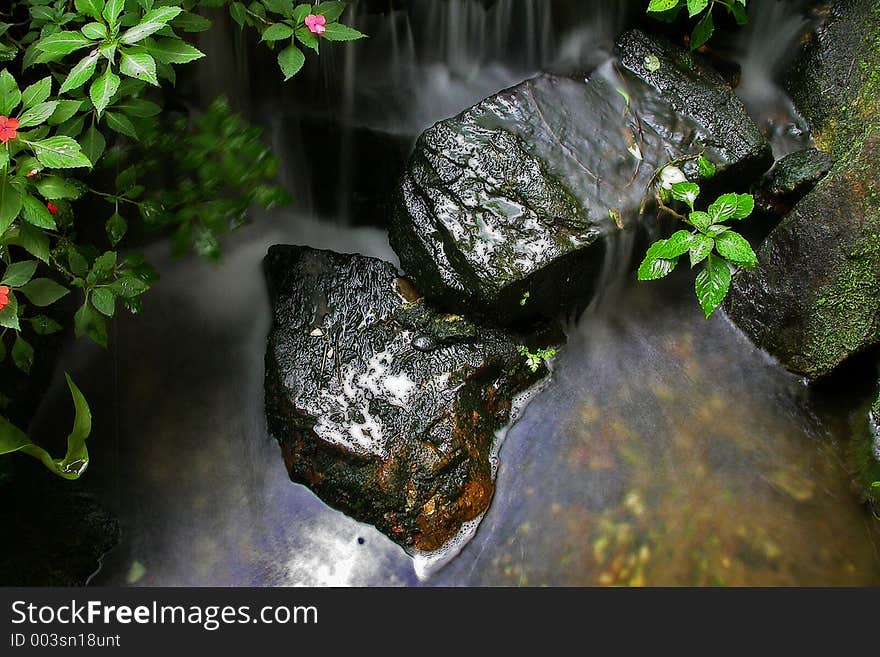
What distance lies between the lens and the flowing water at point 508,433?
3.15 metres

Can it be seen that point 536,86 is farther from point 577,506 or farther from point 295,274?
point 577,506

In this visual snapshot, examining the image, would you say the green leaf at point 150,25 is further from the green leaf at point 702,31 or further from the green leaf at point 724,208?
the green leaf at point 702,31

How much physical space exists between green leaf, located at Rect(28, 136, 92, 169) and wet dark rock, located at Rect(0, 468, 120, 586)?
1408 millimetres

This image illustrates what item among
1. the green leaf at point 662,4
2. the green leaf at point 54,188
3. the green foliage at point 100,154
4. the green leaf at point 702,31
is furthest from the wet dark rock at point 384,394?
the green leaf at point 702,31

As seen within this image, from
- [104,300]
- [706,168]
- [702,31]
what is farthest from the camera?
[702,31]

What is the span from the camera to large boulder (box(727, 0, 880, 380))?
3363mm

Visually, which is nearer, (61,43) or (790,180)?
(61,43)

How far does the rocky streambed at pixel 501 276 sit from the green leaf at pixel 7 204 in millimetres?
1245

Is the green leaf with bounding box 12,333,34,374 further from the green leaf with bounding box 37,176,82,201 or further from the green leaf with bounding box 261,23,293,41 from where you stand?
the green leaf with bounding box 261,23,293,41

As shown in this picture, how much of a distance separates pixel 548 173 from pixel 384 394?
112 centimetres

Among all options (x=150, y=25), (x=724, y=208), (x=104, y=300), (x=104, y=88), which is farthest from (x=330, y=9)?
(x=724, y=208)

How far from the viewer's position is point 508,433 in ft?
11.2

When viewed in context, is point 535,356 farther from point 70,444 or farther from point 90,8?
point 90,8

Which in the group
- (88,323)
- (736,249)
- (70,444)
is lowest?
(70,444)
